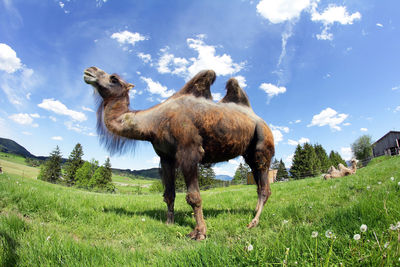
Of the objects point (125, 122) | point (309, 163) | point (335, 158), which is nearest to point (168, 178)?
point (125, 122)

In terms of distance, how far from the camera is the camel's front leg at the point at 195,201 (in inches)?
125

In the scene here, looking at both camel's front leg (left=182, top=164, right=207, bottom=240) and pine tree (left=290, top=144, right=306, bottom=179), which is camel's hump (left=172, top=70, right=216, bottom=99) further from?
pine tree (left=290, top=144, right=306, bottom=179)

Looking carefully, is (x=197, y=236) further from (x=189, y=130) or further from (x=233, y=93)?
(x=233, y=93)

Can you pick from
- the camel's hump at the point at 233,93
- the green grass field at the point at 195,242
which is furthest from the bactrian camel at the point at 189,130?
the green grass field at the point at 195,242

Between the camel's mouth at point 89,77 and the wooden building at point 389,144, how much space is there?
59853 millimetres

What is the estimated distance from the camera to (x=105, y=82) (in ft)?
13.7

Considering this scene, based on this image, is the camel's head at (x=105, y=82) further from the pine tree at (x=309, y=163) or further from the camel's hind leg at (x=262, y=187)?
the pine tree at (x=309, y=163)

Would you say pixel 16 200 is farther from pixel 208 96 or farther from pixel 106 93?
pixel 208 96

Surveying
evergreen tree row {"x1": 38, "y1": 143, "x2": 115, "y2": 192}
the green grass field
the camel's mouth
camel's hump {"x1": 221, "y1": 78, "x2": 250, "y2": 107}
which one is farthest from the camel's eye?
evergreen tree row {"x1": 38, "y1": 143, "x2": 115, "y2": 192}

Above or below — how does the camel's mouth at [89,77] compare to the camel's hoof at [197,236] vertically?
above

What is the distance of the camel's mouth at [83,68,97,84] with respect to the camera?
13.4ft

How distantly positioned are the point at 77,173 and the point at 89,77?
7486cm

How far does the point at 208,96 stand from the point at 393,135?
2569 inches

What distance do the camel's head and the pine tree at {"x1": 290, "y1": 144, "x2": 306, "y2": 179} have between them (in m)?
62.5
